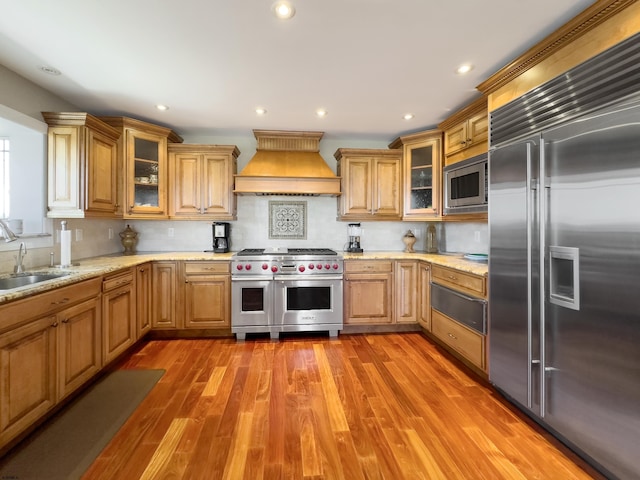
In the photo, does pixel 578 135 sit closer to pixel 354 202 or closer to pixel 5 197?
pixel 354 202

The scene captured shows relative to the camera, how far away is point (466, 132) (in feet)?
9.55

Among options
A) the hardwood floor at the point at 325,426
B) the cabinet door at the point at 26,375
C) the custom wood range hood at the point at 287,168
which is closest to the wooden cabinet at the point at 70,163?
the cabinet door at the point at 26,375

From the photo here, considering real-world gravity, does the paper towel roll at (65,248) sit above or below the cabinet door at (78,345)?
above

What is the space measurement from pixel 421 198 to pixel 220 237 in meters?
2.55

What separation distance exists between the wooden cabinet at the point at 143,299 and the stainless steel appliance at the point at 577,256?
3233 mm

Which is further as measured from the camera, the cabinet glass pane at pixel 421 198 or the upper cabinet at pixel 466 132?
the cabinet glass pane at pixel 421 198

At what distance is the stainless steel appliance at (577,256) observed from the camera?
1.38 metres

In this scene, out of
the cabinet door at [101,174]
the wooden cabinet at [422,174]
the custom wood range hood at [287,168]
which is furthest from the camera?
the custom wood range hood at [287,168]

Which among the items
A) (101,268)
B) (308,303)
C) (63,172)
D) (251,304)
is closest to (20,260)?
(101,268)

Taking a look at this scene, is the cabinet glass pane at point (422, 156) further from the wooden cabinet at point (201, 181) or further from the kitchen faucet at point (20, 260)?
the kitchen faucet at point (20, 260)

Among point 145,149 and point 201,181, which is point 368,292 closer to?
point 201,181

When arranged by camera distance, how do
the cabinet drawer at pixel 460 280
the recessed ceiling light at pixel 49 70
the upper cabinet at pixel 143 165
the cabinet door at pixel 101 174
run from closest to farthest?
the recessed ceiling light at pixel 49 70
the cabinet drawer at pixel 460 280
the cabinet door at pixel 101 174
the upper cabinet at pixel 143 165

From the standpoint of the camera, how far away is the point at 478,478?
1.50 metres

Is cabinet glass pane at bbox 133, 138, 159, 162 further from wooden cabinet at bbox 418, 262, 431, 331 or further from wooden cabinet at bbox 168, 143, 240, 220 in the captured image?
wooden cabinet at bbox 418, 262, 431, 331
